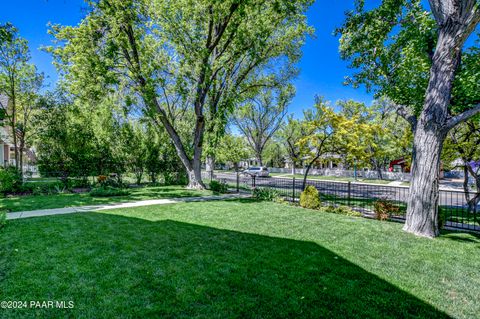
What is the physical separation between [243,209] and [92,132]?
455 inches

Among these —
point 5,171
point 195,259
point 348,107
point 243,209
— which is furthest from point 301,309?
point 348,107

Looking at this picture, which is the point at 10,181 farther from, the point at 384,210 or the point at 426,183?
the point at 426,183

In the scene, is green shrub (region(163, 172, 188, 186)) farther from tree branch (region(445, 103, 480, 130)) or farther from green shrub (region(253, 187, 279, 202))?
tree branch (region(445, 103, 480, 130))

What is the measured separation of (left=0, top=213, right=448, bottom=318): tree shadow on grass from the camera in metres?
2.89

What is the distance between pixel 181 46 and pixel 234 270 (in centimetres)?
1236

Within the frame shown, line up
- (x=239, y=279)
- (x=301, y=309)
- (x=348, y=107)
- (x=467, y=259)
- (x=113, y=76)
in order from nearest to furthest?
(x=301, y=309)
(x=239, y=279)
(x=467, y=259)
(x=113, y=76)
(x=348, y=107)

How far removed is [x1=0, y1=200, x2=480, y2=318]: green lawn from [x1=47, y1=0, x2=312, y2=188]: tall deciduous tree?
314 inches

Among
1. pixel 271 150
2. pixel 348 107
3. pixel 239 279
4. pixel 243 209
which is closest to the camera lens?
pixel 239 279

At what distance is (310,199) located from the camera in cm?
955

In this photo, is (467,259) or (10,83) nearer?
(467,259)

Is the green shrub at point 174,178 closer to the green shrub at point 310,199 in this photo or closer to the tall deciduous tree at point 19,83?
the tall deciduous tree at point 19,83

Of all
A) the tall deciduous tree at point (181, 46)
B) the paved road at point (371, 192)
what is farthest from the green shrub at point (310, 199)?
the tall deciduous tree at point (181, 46)

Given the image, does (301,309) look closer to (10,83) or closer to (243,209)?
(243,209)

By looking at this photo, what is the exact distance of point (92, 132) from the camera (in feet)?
47.8
